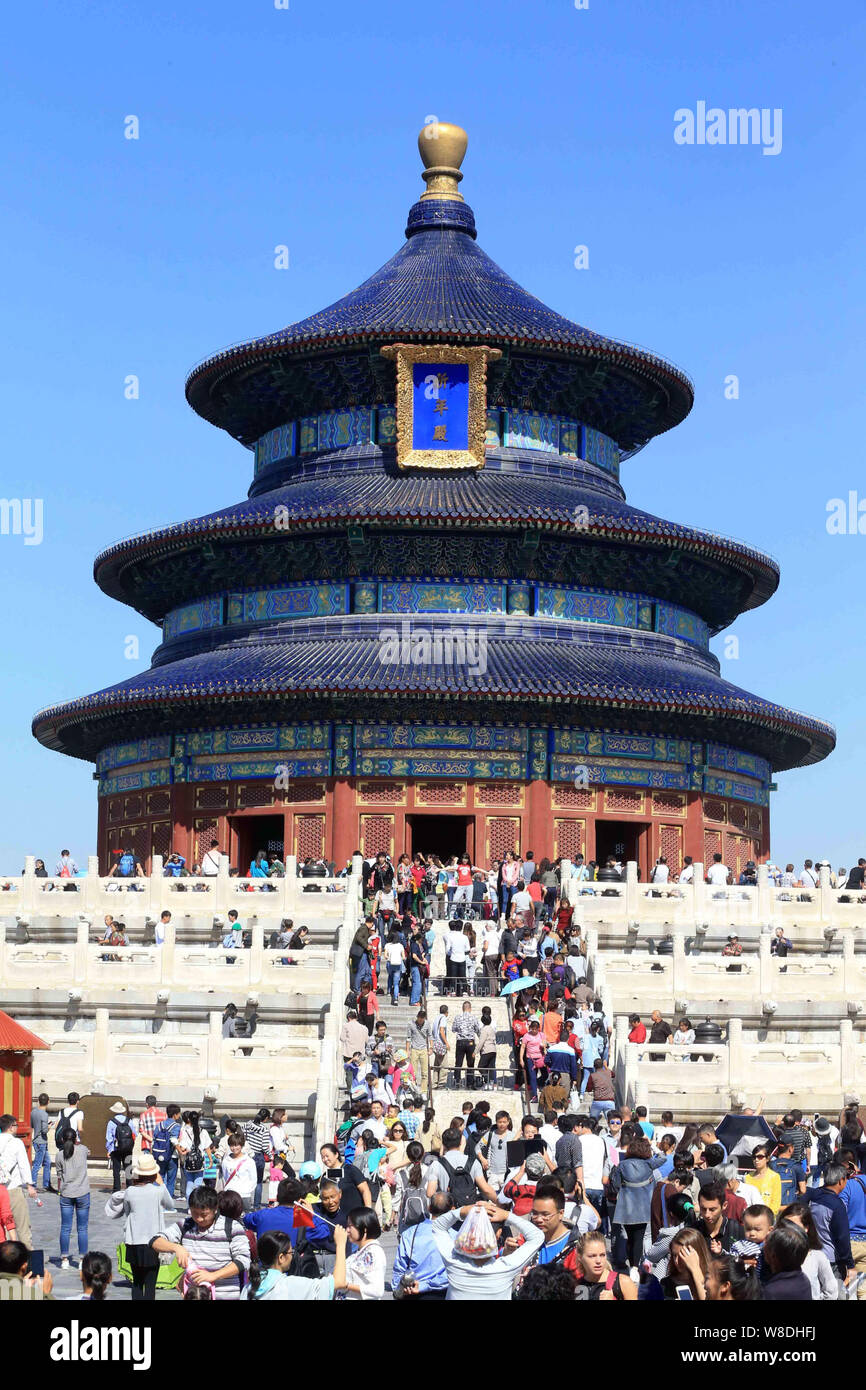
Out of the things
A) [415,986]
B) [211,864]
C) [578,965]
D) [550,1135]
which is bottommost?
[550,1135]

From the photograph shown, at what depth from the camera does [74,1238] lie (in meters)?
20.6

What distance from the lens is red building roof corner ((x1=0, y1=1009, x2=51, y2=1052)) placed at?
2506 centimetres

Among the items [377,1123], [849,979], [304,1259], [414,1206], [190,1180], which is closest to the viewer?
[304,1259]

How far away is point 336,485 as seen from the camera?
174 feet

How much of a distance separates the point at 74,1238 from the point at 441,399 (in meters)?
35.2

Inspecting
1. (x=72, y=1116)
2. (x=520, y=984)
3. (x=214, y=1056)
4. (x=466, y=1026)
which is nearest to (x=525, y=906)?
(x=520, y=984)

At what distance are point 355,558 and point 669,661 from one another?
26.2ft

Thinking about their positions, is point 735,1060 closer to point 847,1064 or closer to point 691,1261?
point 847,1064

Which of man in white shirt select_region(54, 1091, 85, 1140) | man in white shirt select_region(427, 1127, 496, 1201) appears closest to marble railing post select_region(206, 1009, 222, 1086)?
man in white shirt select_region(54, 1091, 85, 1140)

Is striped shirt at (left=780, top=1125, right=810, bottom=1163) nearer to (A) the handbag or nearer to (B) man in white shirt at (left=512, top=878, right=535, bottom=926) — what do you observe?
(A) the handbag

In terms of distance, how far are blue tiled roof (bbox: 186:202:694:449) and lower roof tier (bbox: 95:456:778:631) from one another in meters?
3.22

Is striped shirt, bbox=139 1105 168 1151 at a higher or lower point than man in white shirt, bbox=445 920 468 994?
lower

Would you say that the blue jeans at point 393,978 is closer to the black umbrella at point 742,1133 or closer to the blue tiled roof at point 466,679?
the black umbrella at point 742,1133
